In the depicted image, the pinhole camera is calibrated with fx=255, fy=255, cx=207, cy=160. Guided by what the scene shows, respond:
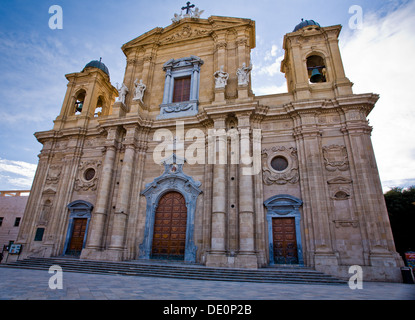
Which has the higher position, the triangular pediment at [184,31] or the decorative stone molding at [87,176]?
the triangular pediment at [184,31]

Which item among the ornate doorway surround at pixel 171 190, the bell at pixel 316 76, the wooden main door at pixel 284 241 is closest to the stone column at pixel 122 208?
the ornate doorway surround at pixel 171 190

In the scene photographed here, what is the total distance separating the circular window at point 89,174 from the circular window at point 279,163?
38.0 feet

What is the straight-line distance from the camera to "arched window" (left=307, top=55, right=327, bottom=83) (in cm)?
1552

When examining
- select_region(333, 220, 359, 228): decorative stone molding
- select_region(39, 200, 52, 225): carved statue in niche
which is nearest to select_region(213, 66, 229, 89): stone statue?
select_region(333, 220, 359, 228): decorative stone molding

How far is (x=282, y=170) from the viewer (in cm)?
1370

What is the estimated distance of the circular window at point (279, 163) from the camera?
13820 mm

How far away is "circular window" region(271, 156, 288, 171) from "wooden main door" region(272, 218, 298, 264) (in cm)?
273

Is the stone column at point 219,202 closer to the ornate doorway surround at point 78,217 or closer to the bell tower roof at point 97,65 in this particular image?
the ornate doorway surround at point 78,217

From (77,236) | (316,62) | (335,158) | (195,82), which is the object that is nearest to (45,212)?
(77,236)

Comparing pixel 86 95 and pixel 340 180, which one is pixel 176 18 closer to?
pixel 86 95

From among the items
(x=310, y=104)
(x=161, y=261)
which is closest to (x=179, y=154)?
(x=161, y=261)

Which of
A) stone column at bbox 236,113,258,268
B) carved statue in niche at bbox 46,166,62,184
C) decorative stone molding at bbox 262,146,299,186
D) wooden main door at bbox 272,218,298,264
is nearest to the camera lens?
stone column at bbox 236,113,258,268

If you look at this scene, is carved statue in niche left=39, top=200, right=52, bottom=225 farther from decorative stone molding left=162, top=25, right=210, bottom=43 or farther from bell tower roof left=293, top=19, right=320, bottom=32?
bell tower roof left=293, top=19, right=320, bottom=32
